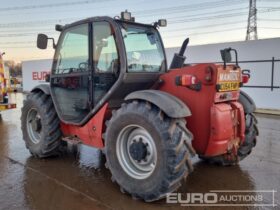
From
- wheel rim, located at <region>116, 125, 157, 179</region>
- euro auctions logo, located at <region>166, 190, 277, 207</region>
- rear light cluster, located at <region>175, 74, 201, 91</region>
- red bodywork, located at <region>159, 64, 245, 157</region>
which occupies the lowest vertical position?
euro auctions logo, located at <region>166, 190, 277, 207</region>

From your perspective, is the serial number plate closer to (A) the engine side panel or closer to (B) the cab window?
(A) the engine side panel

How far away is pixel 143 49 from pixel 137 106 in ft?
3.97

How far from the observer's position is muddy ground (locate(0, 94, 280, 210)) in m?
3.31

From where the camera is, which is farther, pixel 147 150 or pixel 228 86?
pixel 228 86

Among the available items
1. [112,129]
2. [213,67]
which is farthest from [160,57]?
[112,129]

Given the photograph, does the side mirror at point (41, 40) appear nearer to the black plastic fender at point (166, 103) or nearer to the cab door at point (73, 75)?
the cab door at point (73, 75)

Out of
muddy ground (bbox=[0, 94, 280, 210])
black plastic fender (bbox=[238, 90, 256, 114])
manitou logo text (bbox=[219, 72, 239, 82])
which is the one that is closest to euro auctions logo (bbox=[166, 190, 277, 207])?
muddy ground (bbox=[0, 94, 280, 210])

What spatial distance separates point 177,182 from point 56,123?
8.30 ft

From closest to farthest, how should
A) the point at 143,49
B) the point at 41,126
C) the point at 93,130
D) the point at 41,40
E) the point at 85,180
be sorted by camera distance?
the point at 85,180 < the point at 93,130 < the point at 143,49 < the point at 41,40 < the point at 41,126

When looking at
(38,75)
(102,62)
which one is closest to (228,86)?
(102,62)

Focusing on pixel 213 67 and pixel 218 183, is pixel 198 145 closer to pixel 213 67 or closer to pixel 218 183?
pixel 218 183

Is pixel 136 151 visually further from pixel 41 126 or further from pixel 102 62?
pixel 41 126

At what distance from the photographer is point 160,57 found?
447 centimetres

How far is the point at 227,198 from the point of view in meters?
3.46
